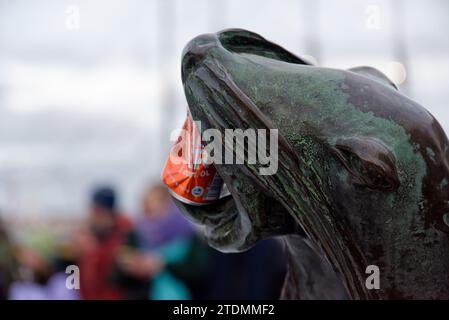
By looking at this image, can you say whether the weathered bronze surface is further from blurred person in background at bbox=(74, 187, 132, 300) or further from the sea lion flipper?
blurred person in background at bbox=(74, 187, 132, 300)

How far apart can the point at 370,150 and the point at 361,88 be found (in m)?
0.14

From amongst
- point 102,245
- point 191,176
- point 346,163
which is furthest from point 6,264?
point 346,163

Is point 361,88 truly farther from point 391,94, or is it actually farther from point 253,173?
point 253,173

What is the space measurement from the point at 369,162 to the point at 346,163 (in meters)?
0.05

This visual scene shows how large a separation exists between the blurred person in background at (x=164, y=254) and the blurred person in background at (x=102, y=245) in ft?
0.25

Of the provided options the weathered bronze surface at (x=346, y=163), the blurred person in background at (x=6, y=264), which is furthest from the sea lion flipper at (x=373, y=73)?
the blurred person in background at (x=6, y=264)

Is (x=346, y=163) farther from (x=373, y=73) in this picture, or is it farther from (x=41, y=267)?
(x=41, y=267)

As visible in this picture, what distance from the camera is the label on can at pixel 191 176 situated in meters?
1.45

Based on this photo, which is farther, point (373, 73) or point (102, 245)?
point (102, 245)

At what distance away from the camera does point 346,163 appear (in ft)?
4.02

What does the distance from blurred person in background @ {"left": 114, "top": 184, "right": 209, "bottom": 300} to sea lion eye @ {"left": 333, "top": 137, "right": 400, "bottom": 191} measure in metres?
2.40

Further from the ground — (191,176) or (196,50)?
(196,50)
